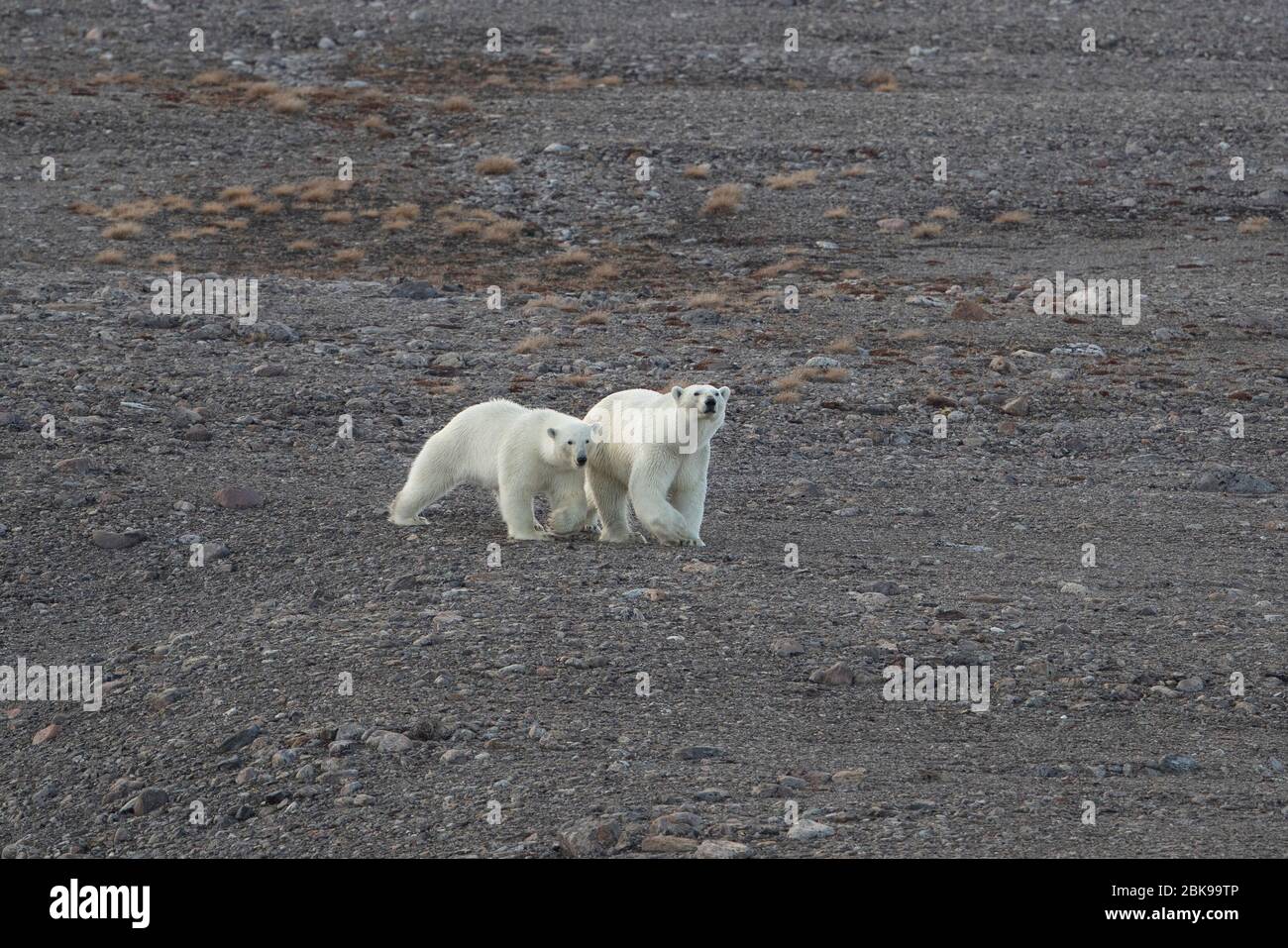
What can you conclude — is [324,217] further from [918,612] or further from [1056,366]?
[918,612]

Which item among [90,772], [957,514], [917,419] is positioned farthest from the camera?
[917,419]

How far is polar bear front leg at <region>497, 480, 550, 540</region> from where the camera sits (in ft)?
29.5

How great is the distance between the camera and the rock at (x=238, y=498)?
32.4ft

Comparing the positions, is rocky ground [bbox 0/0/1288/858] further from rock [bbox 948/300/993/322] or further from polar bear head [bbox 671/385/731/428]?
polar bear head [bbox 671/385/731/428]

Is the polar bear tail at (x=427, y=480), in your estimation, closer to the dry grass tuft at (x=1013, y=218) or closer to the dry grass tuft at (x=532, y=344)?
the dry grass tuft at (x=532, y=344)

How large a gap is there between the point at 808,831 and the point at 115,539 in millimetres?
5250

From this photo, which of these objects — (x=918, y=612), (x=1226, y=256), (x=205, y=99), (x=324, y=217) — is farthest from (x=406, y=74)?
(x=918, y=612)

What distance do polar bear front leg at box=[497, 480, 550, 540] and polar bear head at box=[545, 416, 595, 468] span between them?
0.83 feet

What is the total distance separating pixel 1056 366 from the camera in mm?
14547

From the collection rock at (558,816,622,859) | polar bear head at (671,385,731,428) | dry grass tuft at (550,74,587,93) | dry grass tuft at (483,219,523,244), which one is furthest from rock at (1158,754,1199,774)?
dry grass tuft at (550,74,587,93)

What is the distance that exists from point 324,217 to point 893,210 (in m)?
7.25

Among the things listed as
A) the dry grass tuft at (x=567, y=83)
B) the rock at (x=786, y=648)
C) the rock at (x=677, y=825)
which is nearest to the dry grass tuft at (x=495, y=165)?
the dry grass tuft at (x=567, y=83)

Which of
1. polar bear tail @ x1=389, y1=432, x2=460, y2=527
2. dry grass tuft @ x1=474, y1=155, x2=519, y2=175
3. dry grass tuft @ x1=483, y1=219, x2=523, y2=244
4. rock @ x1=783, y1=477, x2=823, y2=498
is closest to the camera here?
polar bear tail @ x1=389, y1=432, x2=460, y2=527

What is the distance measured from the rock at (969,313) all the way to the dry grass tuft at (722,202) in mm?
5280
